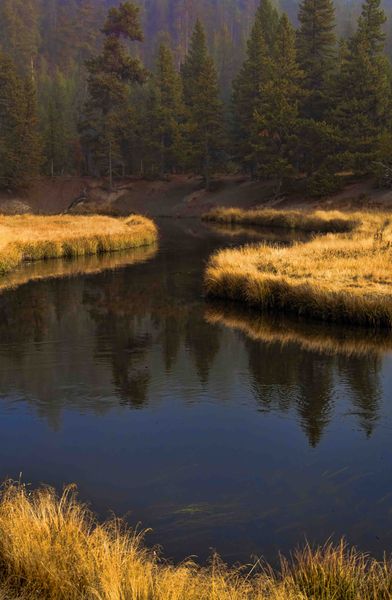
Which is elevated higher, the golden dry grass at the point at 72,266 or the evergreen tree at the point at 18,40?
the evergreen tree at the point at 18,40

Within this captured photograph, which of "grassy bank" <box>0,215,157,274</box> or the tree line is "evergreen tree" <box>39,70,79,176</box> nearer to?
the tree line

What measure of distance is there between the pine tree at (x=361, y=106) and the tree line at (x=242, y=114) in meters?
0.12

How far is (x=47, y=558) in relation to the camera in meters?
5.71

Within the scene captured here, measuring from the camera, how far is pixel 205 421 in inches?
456

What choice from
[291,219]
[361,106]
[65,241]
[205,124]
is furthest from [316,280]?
[205,124]

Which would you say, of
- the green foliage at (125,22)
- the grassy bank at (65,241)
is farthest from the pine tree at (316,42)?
the grassy bank at (65,241)

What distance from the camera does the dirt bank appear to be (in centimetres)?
6988

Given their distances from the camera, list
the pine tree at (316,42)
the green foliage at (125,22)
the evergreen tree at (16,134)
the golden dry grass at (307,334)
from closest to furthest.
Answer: the golden dry grass at (307,334) → the pine tree at (316,42) → the evergreen tree at (16,134) → the green foliage at (125,22)

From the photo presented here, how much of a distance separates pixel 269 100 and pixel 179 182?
20.7 meters

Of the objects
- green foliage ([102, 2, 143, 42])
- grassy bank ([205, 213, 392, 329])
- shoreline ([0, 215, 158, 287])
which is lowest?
grassy bank ([205, 213, 392, 329])

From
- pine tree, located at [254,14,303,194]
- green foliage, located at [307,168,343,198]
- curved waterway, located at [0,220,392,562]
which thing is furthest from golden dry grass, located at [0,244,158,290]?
pine tree, located at [254,14,303,194]

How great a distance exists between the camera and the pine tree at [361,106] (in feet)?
195

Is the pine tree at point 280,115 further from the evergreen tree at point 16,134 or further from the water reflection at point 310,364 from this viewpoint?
the water reflection at point 310,364

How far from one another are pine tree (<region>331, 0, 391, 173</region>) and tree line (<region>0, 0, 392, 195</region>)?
0.39 feet
